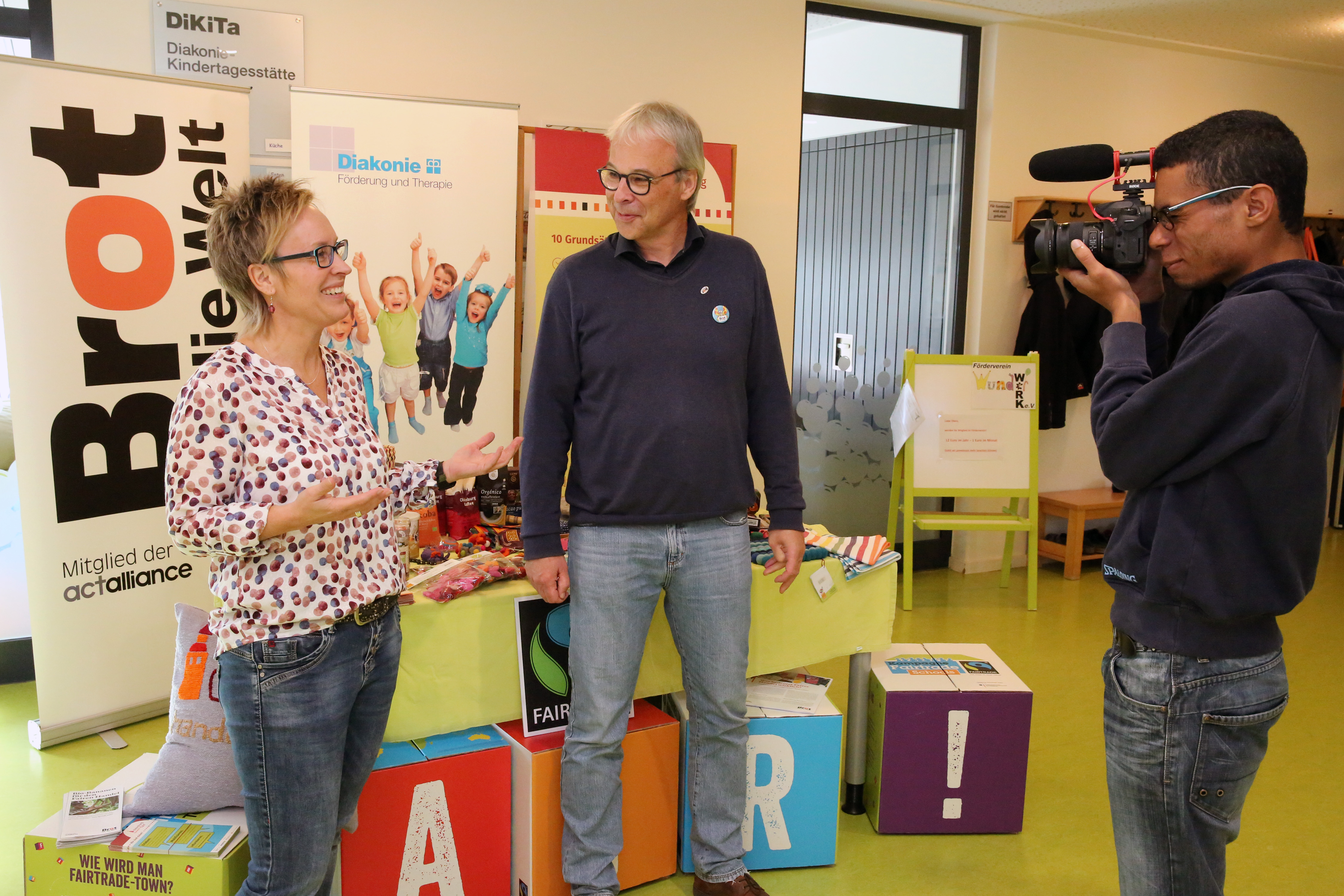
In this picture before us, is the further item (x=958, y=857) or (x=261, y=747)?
(x=958, y=857)

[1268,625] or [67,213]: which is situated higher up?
[67,213]

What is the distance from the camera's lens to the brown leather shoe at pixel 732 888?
209 centimetres

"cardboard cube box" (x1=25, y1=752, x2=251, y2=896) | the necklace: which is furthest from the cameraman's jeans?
"cardboard cube box" (x1=25, y1=752, x2=251, y2=896)

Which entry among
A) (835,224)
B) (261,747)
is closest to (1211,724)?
(261,747)

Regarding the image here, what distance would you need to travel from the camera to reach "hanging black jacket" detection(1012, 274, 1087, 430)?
4801 millimetres

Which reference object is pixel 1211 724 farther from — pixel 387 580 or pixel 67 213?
pixel 67 213

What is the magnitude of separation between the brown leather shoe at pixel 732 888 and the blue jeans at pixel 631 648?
20cm

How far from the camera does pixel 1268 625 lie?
1.31 metres

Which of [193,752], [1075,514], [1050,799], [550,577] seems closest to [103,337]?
[193,752]

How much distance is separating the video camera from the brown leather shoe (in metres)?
1.47

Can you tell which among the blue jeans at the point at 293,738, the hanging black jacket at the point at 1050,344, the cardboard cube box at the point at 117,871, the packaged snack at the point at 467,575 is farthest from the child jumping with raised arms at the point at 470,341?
the hanging black jacket at the point at 1050,344

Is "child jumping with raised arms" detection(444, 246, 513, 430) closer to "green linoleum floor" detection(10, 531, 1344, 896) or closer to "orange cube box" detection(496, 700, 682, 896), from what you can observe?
"green linoleum floor" detection(10, 531, 1344, 896)

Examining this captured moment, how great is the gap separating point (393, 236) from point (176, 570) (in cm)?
136

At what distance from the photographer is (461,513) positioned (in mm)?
2568
